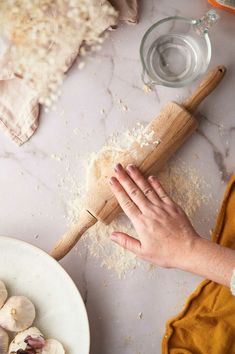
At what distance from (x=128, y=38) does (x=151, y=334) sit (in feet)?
1.90

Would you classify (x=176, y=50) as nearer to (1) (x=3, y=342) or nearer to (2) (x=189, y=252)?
(2) (x=189, y=252)

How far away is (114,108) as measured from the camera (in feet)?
3.61

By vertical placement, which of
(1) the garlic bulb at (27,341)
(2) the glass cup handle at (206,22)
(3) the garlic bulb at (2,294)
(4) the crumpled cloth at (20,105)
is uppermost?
(2) the glass cup handle at (206,22)

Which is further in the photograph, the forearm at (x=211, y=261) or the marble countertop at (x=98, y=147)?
the marble countertop at (x=98, y=147)

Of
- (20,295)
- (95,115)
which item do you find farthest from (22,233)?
(95,115)

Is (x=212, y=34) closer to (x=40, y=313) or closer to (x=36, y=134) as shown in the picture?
(x=36, y=134)

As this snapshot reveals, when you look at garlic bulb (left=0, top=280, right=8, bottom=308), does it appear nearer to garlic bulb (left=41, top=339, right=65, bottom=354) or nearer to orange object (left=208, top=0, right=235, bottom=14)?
garlic bulb (left=41, top=339, right=65, bottom=354)

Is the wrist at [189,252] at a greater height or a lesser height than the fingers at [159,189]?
lesser

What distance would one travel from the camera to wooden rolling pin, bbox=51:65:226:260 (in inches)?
40.0

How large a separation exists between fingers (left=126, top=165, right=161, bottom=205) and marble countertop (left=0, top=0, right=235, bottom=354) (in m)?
0.12

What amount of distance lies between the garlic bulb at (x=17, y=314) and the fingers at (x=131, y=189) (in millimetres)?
273

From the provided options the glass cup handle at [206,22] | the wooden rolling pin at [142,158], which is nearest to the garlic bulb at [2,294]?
the wooden rolling pin at [142,158]

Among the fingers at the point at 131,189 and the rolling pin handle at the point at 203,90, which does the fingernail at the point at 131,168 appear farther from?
the rolling pin handle at the point at 203,90

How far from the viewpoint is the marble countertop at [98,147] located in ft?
3.53
